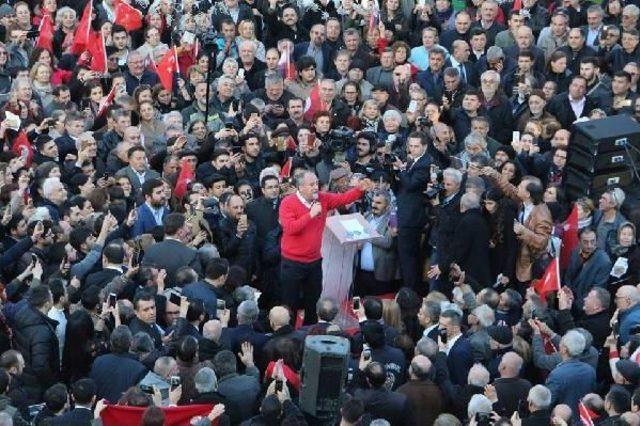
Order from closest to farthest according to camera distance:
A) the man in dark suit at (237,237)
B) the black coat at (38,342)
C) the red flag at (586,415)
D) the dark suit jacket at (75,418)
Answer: the dark suit jacket at (75,418), the red flag at (586,415), the black coat at (38,342), the man in dark suit at (237,237)

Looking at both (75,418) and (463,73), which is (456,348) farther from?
(463,73)

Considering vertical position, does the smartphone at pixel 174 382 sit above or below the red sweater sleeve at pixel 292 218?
below

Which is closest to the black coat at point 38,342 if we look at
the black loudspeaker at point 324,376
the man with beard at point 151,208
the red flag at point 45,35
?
the black loudspeaker at point 324,376

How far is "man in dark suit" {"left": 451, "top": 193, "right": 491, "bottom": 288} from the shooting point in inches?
623

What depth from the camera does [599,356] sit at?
1415 centimetres

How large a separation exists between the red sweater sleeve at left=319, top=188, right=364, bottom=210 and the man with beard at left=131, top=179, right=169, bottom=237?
138 centimetres

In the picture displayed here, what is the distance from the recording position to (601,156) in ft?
54.8

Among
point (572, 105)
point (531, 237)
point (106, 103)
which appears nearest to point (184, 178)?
point (106, 103)

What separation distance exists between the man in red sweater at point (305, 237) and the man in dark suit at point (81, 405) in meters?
3.38

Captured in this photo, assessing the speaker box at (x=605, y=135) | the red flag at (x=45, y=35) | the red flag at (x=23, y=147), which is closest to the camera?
the speaker box at (x=605, y=135)

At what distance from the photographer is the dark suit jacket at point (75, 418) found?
39.6 feet

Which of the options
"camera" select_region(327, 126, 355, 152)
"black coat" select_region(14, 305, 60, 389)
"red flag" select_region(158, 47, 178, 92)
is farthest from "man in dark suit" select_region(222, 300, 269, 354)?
"red flag" select_region(158, 47, 178, 92)

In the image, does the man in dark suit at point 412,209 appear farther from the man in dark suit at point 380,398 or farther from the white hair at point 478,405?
the white hair at point 478,405

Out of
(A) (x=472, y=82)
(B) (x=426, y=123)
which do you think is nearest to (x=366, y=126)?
(B) (x=426, y=123)
